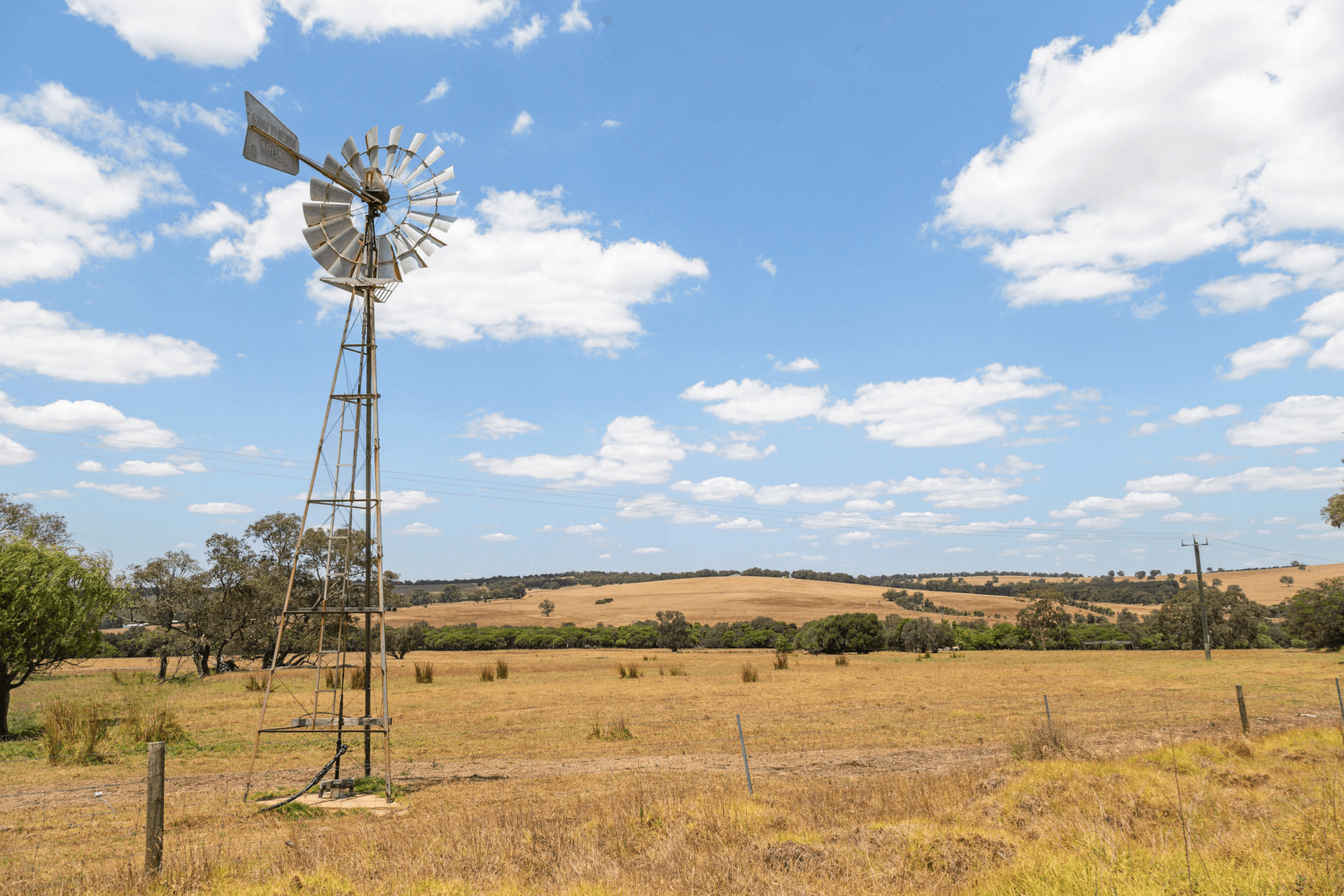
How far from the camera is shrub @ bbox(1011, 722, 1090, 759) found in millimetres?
14789

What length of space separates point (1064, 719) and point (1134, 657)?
41.6 m

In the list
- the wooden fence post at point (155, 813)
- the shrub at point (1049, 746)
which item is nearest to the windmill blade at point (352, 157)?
the wooden fence post at point (155, 813)

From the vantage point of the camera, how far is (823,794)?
1238cm

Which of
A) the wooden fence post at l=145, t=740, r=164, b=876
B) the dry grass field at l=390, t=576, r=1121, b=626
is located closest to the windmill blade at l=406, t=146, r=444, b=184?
the wooden fence post at l=145, t=740, r=164, b=876

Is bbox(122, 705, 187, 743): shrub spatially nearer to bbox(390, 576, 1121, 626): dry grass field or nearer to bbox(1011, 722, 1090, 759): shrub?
bbox(1011, 722, 1090, 759): shrub

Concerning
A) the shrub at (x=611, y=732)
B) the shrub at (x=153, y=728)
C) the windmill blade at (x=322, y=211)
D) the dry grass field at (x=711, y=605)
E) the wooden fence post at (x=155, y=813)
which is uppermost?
the windmill blade at (x=322, y=211)

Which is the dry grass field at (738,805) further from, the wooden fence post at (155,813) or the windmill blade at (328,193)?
the windmill blade at (328,193)

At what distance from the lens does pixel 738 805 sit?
11.1 meters

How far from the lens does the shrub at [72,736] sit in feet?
57.6

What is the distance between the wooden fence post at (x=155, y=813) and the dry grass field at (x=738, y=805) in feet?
0.88

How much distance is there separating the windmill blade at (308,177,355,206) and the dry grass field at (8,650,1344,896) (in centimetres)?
1179

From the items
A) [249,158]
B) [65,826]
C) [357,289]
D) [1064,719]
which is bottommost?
[1064,719]

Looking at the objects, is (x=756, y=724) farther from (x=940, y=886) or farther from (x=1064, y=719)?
(x=940, y=886)

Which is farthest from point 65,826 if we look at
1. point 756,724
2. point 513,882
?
point 756,724
